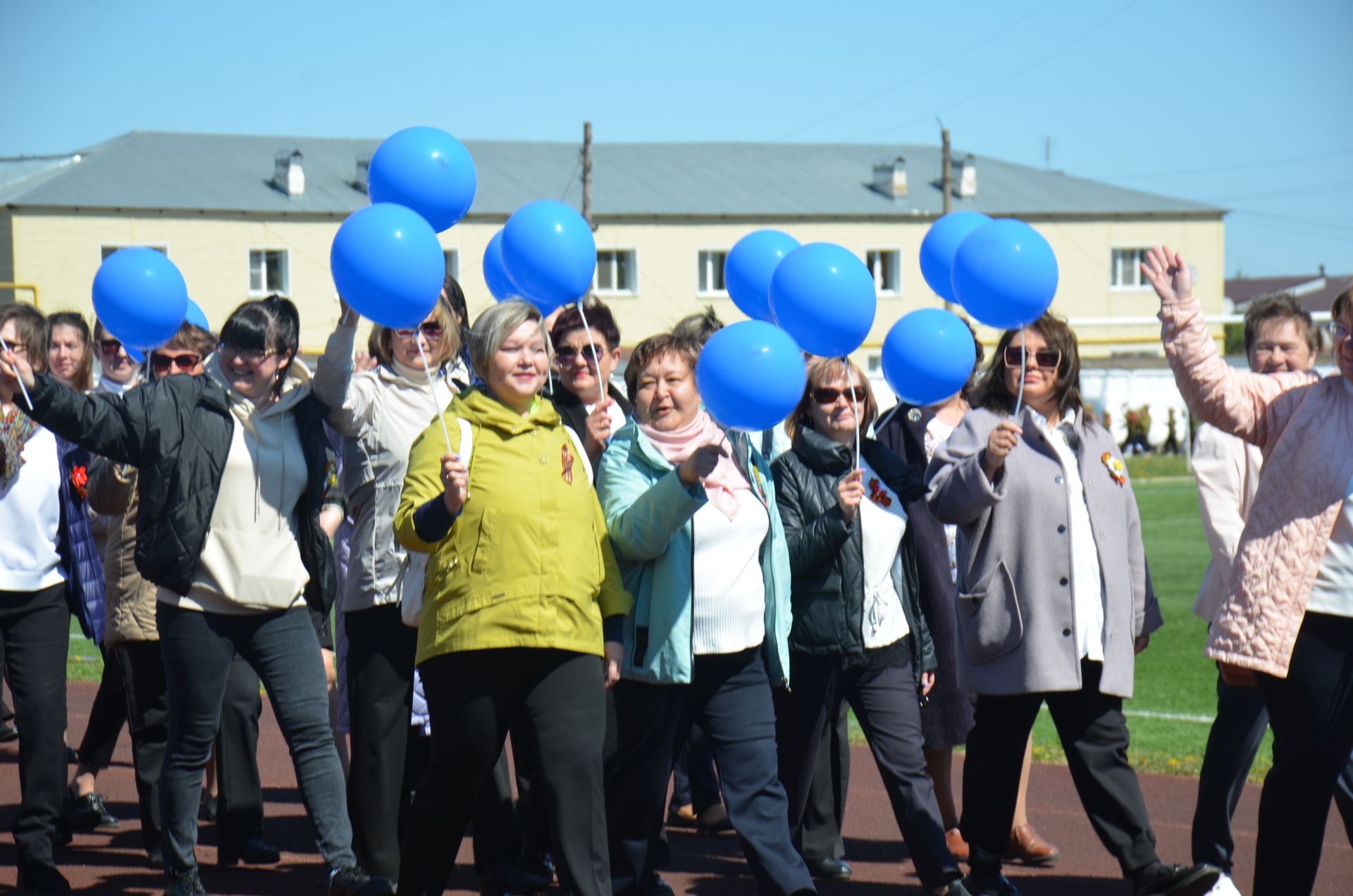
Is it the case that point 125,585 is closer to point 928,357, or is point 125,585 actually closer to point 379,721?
point 379,721

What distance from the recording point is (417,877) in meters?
4.77

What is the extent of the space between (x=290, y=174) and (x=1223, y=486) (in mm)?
43756

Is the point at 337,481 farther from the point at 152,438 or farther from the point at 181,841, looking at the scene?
the point at 181,841

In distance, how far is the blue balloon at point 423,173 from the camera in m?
5.57

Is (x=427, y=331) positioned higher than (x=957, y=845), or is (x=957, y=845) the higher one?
(x=427, y=331)

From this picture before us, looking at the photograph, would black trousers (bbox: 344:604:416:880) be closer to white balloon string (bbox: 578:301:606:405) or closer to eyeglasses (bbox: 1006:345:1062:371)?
white balloon string (bbox: 578:301:606:405)

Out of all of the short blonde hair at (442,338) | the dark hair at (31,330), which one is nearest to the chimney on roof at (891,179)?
the short blonde hair at (442,338)

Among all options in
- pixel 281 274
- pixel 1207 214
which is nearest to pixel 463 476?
pixel 281 274

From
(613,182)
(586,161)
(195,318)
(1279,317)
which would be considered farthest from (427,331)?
(613,182)

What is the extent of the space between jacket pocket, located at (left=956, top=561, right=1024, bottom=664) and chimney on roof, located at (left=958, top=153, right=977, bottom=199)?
50854mm

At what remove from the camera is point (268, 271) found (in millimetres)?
45969

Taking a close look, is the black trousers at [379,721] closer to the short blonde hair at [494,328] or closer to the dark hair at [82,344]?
the short blonde hair at [494,328]

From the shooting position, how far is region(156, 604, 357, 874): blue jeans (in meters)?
5.33

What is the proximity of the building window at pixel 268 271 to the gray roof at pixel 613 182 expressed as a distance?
4.05 ft
